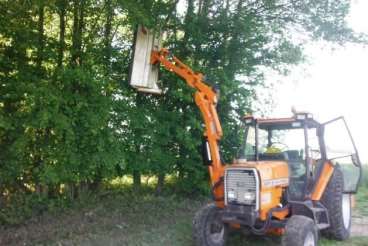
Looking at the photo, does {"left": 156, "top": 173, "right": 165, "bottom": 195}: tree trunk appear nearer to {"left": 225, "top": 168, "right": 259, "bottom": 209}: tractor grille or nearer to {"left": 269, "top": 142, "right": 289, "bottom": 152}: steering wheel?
{"left": 269, "top": 142, "right": 289, "bottom": 152}: steering wheel

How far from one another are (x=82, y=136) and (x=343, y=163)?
170 inches

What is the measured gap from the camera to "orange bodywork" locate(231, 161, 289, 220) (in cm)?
530

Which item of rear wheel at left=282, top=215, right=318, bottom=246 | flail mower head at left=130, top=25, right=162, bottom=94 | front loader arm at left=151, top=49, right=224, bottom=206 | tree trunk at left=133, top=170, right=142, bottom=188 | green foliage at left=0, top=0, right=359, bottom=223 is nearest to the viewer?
rear wheel at left=282, top=215, right=318, bottom=246

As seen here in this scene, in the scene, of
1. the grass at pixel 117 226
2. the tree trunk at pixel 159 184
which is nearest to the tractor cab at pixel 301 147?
the grass at pixel 117 226

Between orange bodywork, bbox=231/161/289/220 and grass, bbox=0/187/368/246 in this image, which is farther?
grass, bbox=0/187/368/246

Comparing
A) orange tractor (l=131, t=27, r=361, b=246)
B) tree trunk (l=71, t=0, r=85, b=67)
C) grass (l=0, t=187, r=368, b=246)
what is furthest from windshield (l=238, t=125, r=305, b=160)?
tree trunk (l=71, t=0, r=85, b=67)

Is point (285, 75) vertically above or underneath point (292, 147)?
above

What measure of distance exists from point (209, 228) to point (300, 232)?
1.30 meters

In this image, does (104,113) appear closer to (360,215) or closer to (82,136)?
(82,136)

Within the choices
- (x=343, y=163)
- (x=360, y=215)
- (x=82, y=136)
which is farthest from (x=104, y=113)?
(x=360, y=215)

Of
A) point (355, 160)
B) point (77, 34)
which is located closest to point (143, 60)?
point (77, 34)

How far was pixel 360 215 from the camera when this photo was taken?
27.1 feet

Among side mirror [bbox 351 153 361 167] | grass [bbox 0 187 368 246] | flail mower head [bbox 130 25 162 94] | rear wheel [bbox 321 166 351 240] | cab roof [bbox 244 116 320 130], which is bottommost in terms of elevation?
grass [bbox 0 187 368 246]

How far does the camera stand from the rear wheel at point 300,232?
16.2 ft
